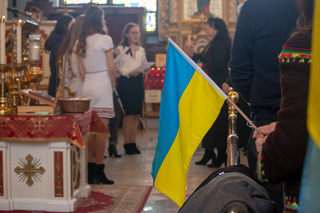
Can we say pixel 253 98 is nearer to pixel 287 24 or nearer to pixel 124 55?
pixel 287 24

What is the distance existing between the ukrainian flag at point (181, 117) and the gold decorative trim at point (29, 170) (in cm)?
155

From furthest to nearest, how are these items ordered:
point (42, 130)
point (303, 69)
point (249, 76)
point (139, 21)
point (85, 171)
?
point (139, 21) < point (85, 171) < point (42, 130) < point (249, 76) < point (303, 69)

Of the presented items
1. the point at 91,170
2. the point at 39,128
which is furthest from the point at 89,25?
the point at 91,170

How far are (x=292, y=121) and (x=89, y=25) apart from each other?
3.16 metres

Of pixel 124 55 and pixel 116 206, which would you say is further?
pixel 124 55

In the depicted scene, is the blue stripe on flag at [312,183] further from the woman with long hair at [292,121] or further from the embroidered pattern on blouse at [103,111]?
the embroidered pattern on blouse at [103,111]

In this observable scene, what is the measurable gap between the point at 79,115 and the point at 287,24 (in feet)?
6.07

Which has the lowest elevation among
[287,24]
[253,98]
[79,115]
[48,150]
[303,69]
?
[48,150]

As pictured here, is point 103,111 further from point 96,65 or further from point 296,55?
point 296,55

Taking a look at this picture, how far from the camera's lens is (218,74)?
4707 millimetres

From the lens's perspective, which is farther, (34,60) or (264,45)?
(34,60)

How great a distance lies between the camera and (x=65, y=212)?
298 cm

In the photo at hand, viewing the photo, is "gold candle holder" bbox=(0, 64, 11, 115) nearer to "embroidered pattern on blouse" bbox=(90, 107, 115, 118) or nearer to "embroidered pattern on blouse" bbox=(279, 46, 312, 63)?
"embroidered pattern on blouse" bbox=(90, 107, 115, 118)

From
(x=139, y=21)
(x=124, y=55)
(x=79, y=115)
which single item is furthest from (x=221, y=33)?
(x=139, y=21)
